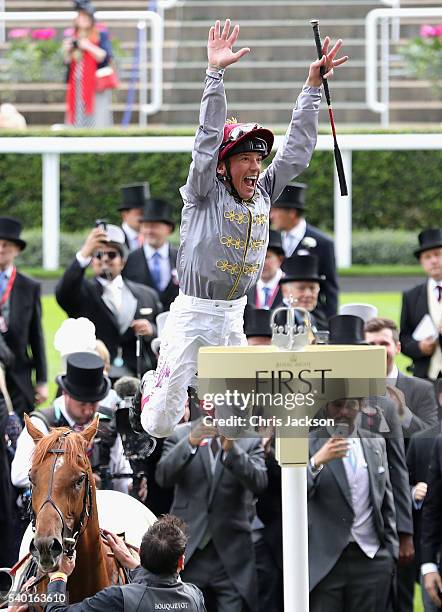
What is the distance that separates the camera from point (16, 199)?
65.2ft

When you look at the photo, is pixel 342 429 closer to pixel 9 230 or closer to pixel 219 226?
pixel 219 226

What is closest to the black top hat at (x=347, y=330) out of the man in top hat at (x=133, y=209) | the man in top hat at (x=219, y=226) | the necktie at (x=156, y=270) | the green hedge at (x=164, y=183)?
the man in top hat at (x=219, y=226)

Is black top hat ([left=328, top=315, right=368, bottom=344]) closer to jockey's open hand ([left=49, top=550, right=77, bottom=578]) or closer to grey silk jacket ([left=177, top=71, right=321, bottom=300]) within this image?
grey silk jacket ([left=177, top=71, right=321, bottom=300])

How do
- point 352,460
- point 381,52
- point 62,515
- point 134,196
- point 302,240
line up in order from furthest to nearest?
point 381,52
point 134,196
point 302,240
point 352,460
point 62,515

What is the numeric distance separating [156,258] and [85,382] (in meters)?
3.41

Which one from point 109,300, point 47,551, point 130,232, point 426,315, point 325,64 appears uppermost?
point 325,64

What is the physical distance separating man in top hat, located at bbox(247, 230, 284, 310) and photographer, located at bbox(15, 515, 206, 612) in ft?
14.0

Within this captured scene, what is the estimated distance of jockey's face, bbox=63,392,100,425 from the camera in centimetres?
815

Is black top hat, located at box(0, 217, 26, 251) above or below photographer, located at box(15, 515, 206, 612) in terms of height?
above

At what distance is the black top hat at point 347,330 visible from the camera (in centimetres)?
870

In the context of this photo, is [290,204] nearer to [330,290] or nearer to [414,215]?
[330,290]

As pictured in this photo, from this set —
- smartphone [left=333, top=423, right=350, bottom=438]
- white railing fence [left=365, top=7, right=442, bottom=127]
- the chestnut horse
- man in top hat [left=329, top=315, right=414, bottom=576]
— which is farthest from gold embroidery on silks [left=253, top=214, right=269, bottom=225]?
white railing fence [left=365, top=7, right=442, bottom=127]

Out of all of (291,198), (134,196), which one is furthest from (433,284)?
(134,196)

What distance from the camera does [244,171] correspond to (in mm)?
Answer: 6320
